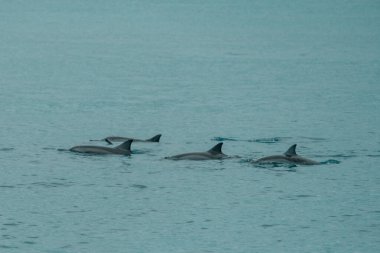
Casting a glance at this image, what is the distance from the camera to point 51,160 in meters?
21.8

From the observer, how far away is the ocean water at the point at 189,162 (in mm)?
16312

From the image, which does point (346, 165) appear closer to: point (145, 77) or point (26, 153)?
point (26, 153)

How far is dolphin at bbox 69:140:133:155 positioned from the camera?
22.2 m

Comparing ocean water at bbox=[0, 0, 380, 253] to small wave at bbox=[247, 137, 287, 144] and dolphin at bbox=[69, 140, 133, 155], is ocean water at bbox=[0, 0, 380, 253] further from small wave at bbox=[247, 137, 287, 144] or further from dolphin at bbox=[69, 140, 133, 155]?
dolphin at bbox=[69, 140, 133, 155]

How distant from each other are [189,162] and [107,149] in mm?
1864

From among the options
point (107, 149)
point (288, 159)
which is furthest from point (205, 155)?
point (107, 149)

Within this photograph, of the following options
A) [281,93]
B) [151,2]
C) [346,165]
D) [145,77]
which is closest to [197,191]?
[346,165]

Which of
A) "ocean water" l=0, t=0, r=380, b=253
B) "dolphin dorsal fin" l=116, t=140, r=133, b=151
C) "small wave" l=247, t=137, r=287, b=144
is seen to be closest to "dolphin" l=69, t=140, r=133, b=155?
"dolphin dorsal fin" l=116, t=140, r=133, b=151

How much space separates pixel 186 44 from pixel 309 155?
4749 centimetres

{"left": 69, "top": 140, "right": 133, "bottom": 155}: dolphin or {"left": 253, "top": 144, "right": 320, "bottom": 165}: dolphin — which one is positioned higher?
{"left": 69, "top": 140, "right": 133, "bottom": 155}: dolphin

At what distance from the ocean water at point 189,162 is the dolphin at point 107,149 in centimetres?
21

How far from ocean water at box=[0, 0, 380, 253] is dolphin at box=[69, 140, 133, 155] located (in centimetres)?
21

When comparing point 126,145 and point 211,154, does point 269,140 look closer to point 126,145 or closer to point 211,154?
point 211,154

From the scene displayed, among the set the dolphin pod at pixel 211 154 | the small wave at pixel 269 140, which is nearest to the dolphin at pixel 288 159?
the dolphin pod at pixel 211 154
